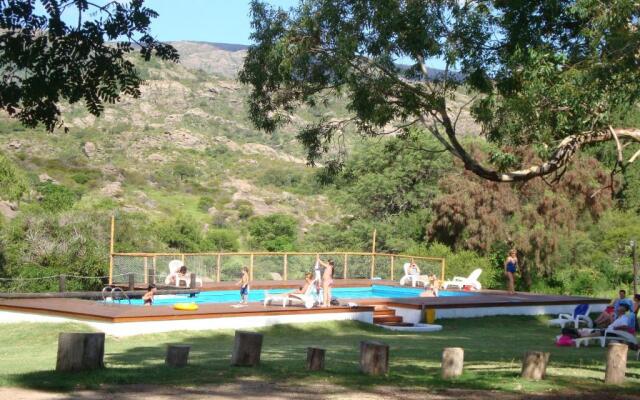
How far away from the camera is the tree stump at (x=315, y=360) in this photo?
39.2 ft

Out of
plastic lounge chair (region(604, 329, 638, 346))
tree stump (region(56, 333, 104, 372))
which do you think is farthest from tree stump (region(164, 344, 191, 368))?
plastic lounge chair (region(604, 329, 638, 346))

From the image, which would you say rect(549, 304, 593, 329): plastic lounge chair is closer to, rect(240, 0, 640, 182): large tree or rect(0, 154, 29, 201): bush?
rect(240, 0, 640, 182): large tree

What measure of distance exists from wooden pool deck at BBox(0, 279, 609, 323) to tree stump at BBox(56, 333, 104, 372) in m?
7.65

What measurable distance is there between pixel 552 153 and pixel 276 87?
504 centimetres

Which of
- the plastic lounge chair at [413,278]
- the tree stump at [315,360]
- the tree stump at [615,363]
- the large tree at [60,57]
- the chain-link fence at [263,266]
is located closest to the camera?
the large tree at [60,57]

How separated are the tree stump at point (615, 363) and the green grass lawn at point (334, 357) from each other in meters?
0.15

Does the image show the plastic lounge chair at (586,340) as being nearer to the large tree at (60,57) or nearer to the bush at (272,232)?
the large tree at (60,57)

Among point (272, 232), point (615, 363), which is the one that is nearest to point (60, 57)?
point (615, 363)

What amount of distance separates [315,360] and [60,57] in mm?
5494

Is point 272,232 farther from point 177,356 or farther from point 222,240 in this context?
point 177,356

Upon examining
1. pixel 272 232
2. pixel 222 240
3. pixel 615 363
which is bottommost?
pixel 615 363

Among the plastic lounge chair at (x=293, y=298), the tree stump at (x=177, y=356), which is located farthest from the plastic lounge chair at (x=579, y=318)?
the tree stump at (x=177, y=356)

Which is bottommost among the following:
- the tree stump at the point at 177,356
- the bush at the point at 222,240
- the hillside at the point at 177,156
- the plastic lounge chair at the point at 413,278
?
the tree stump at the point at 177,356

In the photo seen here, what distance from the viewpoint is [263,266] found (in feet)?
106
